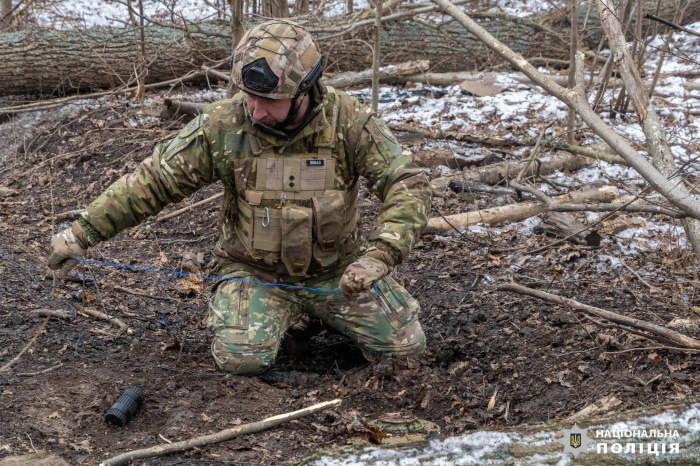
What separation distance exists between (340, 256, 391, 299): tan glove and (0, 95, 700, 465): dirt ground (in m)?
0.56

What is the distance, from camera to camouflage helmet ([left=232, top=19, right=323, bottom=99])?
10.3 feet

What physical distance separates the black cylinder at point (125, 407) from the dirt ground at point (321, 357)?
0.04 metres

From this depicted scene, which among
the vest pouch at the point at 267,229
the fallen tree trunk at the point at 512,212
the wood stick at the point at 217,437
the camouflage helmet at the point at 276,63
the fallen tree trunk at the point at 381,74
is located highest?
the camouflage helmet at the point at 276,63

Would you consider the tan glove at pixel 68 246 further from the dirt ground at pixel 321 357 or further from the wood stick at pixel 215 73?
the wood stick at pixel 215 73

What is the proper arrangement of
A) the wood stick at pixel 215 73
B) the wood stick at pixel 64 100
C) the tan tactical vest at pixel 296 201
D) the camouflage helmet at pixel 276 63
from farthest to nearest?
1. the wood stick at pixel 64 100
2. the wood stick at pixel 215 73
3. the tan tactical vest at pixel 296 201
4. the camouflage helmet at pixel 276 63

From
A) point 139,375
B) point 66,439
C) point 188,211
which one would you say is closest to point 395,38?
point 188,211

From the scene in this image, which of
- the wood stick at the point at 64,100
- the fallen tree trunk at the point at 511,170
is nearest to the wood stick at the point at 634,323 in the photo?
the fallen tree trunk at the point at 511,170

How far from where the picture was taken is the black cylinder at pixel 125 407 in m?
2.83

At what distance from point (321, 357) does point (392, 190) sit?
1239mm

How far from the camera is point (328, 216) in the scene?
3.49m

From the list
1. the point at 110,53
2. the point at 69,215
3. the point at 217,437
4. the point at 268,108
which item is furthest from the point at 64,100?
the point at 217,437

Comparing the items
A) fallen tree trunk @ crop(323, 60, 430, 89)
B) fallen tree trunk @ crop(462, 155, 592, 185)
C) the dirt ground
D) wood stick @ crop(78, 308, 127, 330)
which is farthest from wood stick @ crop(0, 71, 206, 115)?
wood stick @ crop(78, 308, 127, 330)

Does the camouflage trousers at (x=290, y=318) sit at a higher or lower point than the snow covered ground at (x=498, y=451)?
lower

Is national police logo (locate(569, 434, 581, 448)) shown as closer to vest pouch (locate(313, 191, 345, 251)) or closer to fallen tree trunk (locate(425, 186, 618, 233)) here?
vest pouch (locate(313, 191, 345, 251))
